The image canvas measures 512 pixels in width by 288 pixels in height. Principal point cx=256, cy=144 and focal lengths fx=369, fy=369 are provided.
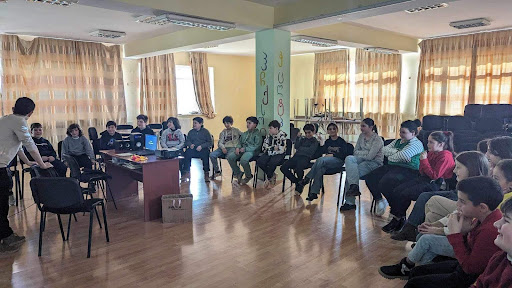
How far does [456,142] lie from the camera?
7.56 meters

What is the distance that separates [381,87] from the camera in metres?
10.3

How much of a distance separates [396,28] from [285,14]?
11.0ft

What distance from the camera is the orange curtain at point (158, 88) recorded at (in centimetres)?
1033

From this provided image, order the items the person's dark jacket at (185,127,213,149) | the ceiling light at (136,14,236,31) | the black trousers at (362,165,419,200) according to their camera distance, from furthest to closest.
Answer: the person's dark jacket at (185,127,213,149), the ceiling light at (136,14,236,31), the black trousers at (362,165,419,200)

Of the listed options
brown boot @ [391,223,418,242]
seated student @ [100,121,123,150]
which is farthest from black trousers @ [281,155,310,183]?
Result: seated student @ [100,121,123,150]

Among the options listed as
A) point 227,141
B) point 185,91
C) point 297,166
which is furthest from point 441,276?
point 185,91

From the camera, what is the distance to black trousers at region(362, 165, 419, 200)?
4.10m

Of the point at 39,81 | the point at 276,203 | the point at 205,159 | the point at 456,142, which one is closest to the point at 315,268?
the point at 276,203

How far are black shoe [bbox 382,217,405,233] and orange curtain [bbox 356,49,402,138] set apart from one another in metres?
6.60

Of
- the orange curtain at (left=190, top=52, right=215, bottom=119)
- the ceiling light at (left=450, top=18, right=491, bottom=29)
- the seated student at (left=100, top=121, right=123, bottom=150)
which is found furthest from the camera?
the orange curtain at (left=190, top=52, right=215, bottom=119)

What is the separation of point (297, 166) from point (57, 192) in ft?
10.6

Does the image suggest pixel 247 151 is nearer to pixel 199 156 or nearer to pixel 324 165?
pixel 199 156

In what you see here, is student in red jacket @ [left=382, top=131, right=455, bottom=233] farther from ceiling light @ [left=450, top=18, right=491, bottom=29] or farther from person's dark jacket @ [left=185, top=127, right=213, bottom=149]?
ceiling light @ [left=450, top=18, right=491, bottom=29]

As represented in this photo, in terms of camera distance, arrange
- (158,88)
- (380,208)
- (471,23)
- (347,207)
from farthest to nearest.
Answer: (158,88) → (471,23) → (347,207) → (380,208)
